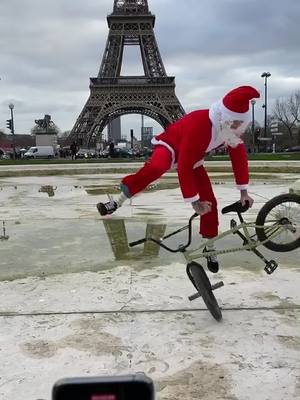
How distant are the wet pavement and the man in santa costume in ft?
2.61

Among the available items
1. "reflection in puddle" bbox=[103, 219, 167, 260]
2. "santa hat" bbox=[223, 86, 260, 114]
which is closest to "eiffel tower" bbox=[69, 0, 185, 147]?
"reflection in puddle" bbox=[103, 219, 167, 260]

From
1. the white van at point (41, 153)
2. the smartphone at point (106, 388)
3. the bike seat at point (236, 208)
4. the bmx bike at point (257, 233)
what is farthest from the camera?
the white van at point (41, 153)

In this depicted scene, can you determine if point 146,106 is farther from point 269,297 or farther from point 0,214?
point 269,297

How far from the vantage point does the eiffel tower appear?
63.0 meters

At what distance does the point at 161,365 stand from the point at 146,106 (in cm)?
6260

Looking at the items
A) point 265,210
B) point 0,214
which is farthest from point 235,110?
point 0,214

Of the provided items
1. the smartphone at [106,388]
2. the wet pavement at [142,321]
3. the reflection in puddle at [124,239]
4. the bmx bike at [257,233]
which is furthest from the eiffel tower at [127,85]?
the smartphone at [106,388]

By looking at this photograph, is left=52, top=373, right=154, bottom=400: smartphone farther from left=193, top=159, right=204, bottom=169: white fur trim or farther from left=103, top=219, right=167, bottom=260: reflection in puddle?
left=103, top=219, right=167, bottom=260: reflection in puddle

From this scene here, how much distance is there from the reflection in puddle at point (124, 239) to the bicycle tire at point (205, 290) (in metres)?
1.73

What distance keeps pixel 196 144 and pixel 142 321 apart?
130cm

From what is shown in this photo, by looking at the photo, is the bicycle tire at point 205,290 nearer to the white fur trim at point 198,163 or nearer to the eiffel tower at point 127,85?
the white fur trim at point 198,163

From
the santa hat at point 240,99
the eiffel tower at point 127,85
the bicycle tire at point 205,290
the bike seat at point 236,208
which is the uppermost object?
the eiffel tower at point 127,85

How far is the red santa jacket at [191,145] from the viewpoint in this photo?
11.5ft

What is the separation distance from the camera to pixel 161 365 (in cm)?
277
